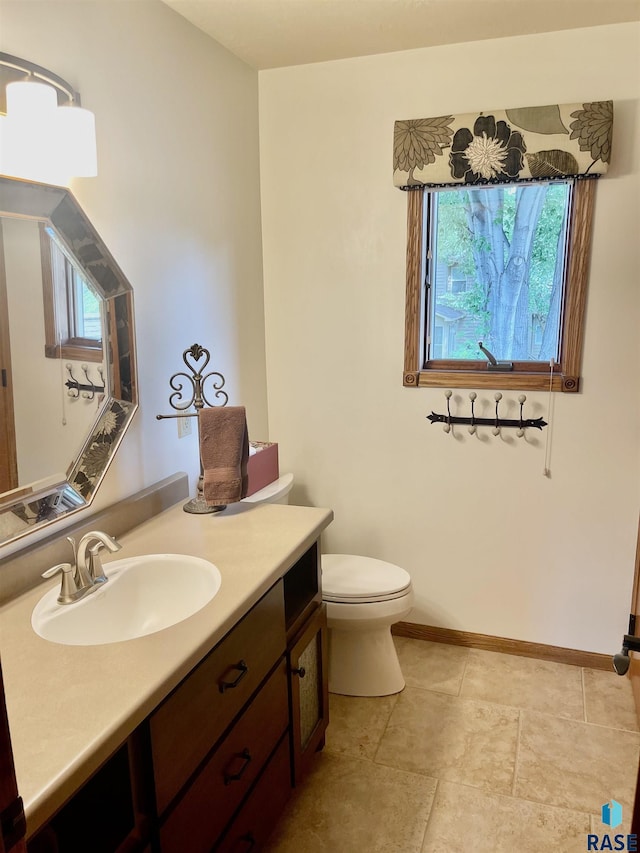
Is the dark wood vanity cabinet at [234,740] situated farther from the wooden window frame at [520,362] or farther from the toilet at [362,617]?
the wooden window frame at [520,362]

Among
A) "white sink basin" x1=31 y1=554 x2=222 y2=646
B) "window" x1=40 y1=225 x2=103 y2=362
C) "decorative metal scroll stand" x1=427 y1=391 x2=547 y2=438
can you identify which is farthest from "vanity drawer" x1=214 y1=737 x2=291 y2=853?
"decorative metal scroll stand" x1=427 y1=391 x2=547 y2=438

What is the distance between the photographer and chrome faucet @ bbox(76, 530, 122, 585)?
1.51 metres

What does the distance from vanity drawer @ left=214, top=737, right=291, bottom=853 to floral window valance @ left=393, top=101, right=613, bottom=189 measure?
1.98 metres

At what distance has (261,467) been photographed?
242 cm

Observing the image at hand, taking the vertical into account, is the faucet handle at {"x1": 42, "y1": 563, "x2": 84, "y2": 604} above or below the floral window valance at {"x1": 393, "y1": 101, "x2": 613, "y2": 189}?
below

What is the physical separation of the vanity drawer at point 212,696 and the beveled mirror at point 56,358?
0.58m

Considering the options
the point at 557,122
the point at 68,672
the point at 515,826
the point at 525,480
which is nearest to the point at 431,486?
the point at 525,480

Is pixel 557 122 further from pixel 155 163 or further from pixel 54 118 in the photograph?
pixel 54 118

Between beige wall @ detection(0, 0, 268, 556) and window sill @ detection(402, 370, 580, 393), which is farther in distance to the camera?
window sill @ detection(402, 370, 580, 393)

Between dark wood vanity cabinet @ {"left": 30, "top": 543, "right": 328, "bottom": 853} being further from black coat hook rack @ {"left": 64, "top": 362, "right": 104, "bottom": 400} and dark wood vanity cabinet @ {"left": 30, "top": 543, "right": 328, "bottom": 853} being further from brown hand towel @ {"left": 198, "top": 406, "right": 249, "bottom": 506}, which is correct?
black coat hook rack @ {"left": 64, "top": 362, "right": 104, "bottom": 400}

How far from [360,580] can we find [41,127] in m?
1.75

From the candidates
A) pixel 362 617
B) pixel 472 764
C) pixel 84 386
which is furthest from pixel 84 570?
pixel 472 764

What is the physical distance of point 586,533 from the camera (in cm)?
255

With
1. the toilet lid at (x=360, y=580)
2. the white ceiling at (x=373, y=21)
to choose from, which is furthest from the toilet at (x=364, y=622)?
the white ceiling at (x=373, y=21)
